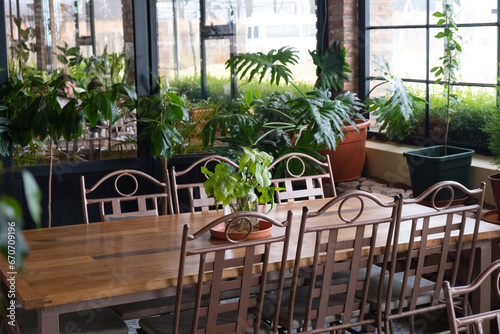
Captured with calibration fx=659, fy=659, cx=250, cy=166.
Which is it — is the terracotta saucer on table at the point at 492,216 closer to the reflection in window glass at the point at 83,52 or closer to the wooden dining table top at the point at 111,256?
the wooden dining table top at the point at 111,256

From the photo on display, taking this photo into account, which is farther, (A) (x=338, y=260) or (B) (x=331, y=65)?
(B) (x=331, y=65)

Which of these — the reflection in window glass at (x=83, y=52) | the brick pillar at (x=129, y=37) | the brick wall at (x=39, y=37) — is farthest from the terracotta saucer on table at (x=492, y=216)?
the brick wall at (x=39, y=37)

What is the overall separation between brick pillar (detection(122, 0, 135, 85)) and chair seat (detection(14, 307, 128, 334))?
2279mm

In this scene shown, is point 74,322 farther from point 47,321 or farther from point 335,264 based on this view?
point 335,264

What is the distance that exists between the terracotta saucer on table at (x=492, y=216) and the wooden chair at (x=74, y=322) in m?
2.11

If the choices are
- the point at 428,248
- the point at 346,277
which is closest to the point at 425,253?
the point at 428,248

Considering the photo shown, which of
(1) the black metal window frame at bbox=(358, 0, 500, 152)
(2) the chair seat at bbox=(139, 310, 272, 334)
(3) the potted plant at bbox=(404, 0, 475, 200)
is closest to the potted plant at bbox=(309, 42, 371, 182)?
(1) the black metal window frame at bbox=(358, 0, 500, 152)

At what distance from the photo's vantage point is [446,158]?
407cm

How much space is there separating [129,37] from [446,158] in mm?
2239

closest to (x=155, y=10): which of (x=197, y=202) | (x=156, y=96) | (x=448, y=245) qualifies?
(x=156, y=96)

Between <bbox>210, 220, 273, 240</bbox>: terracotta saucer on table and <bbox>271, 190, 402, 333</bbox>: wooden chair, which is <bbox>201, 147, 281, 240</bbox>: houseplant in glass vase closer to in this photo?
<bbox>210, 220, 273, 240</bbox>: terracotta saucer on table

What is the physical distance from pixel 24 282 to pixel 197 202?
1254mm

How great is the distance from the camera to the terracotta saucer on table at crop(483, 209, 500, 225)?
3554 millimetres

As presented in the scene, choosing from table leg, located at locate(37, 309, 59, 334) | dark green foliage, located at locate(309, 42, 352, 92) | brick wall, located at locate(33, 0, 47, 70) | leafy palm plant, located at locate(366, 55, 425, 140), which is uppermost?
brick wall, located at locate(33, 0, 47, 70)
